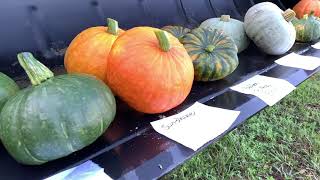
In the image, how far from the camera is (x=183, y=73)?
40.3 inches

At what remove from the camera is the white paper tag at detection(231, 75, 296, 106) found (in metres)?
1.25

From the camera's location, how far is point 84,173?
0.79 m

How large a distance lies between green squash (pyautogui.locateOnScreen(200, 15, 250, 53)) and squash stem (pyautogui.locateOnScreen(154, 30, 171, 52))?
68 centimetres

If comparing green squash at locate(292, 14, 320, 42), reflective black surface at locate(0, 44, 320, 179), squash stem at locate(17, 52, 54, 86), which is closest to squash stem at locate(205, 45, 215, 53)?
reflective black surface at locate(0, 44, 320, 179)

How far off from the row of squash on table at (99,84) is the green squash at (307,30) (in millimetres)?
Result: 811

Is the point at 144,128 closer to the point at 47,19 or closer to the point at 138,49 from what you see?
the point at 138,49

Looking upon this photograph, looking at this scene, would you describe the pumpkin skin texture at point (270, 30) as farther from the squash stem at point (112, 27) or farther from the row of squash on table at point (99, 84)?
the squash stem at point (112, 27)

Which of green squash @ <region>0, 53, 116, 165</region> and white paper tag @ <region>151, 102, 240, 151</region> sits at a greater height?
green squash @ <region>0, 53, 116, 165</region>

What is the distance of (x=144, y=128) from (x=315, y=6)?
1.86 meters

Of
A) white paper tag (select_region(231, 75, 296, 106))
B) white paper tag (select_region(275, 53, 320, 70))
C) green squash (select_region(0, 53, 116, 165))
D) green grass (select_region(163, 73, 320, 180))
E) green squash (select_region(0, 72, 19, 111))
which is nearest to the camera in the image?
green squash (select_region(0, 53, 116, 165))

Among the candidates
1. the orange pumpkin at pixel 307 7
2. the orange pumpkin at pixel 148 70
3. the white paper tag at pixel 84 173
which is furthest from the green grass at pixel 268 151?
the white paper tag at pixel 84 173

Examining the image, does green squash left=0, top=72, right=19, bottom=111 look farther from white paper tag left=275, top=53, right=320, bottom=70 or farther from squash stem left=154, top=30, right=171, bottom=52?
white paper tag left=275, top=53, right=320, bottom=70

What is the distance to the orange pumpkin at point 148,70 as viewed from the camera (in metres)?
0.98

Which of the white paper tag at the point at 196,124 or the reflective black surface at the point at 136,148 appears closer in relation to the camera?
the reflective black surface at the point at 136,148
